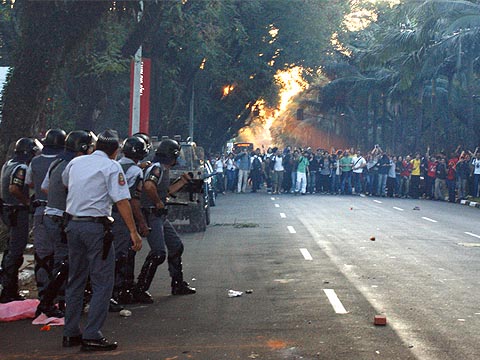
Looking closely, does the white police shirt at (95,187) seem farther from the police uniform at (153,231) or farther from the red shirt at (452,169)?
the red shirt at (452,169)

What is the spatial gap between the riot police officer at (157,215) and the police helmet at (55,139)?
1.05 meters

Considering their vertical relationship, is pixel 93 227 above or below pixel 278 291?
above

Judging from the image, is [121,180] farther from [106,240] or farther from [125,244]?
[125,244]

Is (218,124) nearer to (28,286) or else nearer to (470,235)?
(470,235)

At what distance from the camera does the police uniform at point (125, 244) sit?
960cm

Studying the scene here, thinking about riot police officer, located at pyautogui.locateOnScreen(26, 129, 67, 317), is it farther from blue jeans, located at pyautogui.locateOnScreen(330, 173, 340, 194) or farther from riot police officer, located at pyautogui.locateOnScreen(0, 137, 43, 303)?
blue jeans, located at pyautogui.locateOnScreen(330, 173, 340, 194)

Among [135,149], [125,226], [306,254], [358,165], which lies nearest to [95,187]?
[135,149]

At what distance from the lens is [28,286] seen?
1169cm

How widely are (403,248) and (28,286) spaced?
23.9ft

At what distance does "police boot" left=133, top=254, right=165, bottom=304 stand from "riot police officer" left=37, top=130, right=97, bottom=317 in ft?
4.17

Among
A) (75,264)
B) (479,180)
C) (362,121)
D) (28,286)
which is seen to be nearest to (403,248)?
(28,286)

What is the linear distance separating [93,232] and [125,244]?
2.25 metres

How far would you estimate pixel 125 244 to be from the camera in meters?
9.95

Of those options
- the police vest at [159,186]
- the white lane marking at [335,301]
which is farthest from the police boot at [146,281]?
the white lane marking at [335,301]
